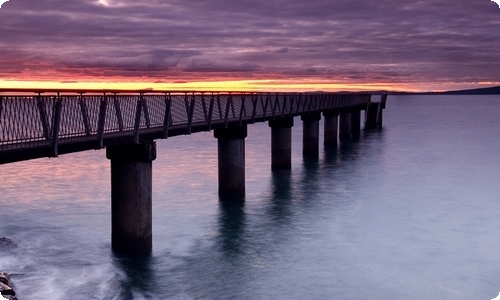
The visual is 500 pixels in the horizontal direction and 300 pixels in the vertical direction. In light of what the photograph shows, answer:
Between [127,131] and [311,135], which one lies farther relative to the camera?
[311,135]

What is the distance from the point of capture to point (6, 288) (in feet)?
54.1

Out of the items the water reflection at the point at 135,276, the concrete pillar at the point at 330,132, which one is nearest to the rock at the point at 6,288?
the water reflection at the point at 135,276

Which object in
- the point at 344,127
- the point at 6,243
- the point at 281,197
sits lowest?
the point at 344,127

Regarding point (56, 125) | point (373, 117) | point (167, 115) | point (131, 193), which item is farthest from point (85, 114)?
point (373, 117)

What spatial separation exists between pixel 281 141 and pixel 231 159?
1121 cm

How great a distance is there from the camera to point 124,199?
778 inches

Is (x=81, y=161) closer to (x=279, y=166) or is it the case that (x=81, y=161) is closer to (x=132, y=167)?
(x=279, y=166)

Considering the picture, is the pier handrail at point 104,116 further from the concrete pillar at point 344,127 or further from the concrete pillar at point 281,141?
the concrete pillar at point 344,127

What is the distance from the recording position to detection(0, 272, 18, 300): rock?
15852 mm

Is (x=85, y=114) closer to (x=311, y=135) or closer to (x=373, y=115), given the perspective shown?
(x=311, y=135)

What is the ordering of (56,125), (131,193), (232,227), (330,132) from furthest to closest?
(330,132) → (232,227) → (131,193) → (56,125)

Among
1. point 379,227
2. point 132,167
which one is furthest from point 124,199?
point 379,227

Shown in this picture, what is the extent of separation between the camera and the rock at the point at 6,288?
624 inches

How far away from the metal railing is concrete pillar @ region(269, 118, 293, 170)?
315 inches
